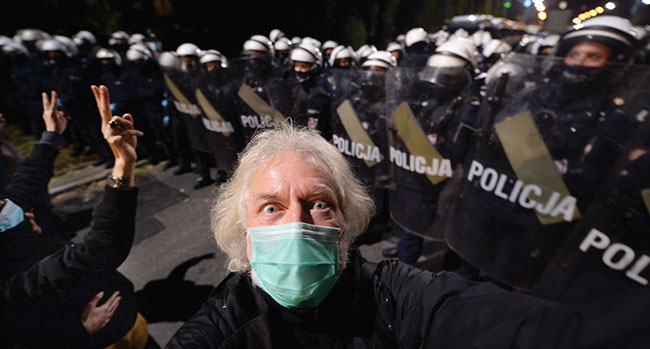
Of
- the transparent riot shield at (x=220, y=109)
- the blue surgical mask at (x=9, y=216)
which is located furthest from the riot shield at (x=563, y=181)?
the transparent riot shield at (x=220, y=109)

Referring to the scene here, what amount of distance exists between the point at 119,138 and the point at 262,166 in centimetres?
80

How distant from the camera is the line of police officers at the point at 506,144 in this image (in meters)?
1.57

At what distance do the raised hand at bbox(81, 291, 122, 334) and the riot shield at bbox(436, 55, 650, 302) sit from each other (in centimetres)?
296

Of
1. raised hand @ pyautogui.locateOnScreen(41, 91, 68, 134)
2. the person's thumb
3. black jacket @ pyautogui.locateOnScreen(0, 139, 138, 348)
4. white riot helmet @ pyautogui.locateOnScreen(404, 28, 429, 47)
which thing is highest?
white riot helmet @ pyautogui.locateOnScreen(404, 28, 429, 47)

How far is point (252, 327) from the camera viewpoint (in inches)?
44.4

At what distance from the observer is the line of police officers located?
61.7 inches

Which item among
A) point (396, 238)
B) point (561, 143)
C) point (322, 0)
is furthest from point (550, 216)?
point (322, 0)

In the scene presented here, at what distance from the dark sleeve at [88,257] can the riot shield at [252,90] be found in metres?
2.90

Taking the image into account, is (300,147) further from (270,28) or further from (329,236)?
(270,28)

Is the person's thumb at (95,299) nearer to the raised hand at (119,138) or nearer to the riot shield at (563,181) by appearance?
the raised hand at (119,138)

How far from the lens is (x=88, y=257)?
1.31 meters

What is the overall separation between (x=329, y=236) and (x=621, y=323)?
950 millimetres

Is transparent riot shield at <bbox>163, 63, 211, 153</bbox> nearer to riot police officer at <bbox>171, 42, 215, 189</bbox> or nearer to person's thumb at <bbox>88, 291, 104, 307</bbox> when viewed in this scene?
riot police officer at <bbox>171, 42, 215, 189</bbox>

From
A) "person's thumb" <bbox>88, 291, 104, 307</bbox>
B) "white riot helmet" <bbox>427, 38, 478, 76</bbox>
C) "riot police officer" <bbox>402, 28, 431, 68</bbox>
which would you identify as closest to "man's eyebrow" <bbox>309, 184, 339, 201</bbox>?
"person's thumb" <bbox>88, 291, 104, 307</bbox>
